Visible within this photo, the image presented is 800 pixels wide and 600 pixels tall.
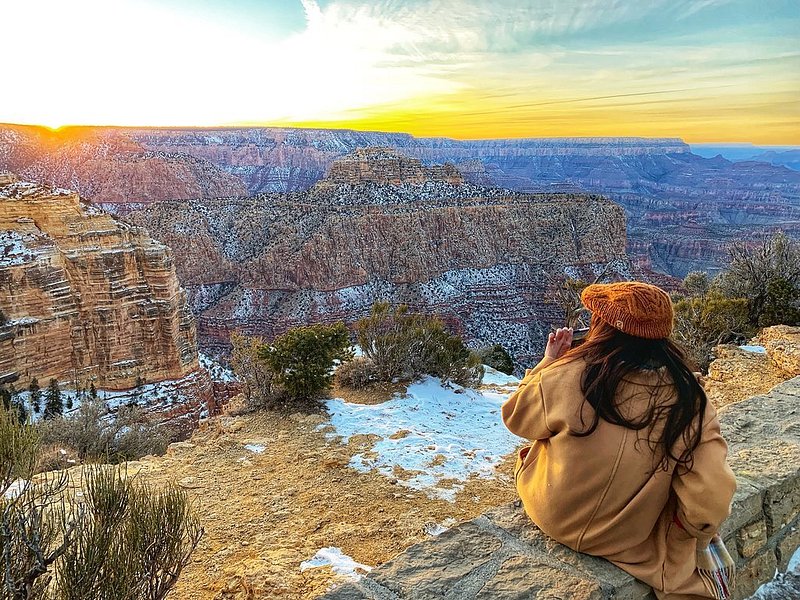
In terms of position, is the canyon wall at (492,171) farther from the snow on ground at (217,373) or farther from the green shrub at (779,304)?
the snow on ground at (217,373)

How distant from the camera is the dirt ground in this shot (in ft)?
12.3

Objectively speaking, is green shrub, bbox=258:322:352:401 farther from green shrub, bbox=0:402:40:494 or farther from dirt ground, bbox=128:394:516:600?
green shrub, bbox=0:402:40:494

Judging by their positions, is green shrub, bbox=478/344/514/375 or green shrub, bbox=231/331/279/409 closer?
green shrub, bbox=231/331/279/409

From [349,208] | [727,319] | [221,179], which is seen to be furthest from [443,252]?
[221,179]

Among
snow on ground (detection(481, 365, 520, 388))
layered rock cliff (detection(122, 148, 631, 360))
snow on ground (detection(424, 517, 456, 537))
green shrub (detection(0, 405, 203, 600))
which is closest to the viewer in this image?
green shrub (detection(0, 405, 203, 600))

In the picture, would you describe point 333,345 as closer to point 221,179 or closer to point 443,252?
point 443,252

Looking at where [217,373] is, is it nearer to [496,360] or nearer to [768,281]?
[496,360]

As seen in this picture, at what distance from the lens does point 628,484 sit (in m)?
1.75

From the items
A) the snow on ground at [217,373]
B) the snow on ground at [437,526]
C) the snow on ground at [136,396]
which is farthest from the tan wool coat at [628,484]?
the snow on ground at [217,373]

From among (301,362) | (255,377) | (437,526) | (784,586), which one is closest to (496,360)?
(301,362)

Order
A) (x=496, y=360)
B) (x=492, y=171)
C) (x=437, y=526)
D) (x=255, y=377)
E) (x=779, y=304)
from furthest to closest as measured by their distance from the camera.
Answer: (x=492, y=171) → (x=496, y=360) → (x=779, y=304) → (x=255, y=377) → (x=437, y=526)

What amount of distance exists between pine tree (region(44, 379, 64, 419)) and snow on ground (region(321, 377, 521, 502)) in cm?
768

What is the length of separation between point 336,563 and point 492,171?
118 metres

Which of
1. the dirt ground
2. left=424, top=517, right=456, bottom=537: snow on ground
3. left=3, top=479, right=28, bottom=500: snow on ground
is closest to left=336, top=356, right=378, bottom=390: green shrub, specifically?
the dirt ground
